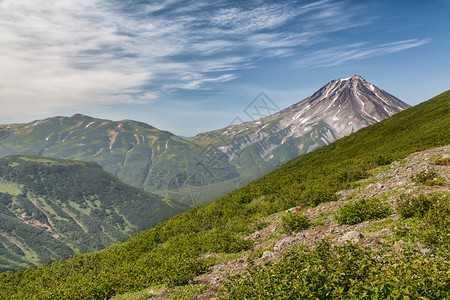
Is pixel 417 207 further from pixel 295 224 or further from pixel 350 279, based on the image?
pixel 350 279

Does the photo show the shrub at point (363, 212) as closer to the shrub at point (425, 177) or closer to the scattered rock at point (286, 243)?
the scattered rock at point (286, 243)

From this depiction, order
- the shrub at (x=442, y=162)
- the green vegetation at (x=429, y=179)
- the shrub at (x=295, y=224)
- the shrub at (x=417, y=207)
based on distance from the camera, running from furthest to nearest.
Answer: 1. the shrub at (x=442, y=162)
2. the shrub at (x=295, y=224)
3. the green vegetation at (x=429, y=179)
4. the shrub at (x=417, y=207)

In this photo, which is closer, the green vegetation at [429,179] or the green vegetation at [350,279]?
the green vegetation at [350,279]

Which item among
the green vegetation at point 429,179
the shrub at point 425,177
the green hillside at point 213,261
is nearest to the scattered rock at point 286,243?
the green hillside at point 213,261

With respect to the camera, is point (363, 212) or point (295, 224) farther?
point (295, 224)

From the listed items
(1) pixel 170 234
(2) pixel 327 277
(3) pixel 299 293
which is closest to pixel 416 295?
(2) pixel 327 277

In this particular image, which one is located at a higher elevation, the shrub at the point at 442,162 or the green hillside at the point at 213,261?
the shrub at the point at 442,162

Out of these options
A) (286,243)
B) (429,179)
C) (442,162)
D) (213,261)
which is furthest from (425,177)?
(213,261)

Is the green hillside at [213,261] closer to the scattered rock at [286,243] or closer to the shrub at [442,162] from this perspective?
the scattered rock at [286,243]

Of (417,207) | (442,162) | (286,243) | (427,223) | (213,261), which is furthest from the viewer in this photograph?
(442,162)

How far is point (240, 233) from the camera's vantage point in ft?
Result: 69.8

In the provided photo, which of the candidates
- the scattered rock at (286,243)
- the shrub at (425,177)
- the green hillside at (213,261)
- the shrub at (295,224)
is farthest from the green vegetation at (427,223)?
the shrub at (295,224)

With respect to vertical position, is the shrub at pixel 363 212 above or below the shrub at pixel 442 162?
A: below

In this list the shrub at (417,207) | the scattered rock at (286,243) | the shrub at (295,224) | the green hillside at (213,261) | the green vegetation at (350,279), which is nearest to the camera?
the green vegetation at (350,279)
